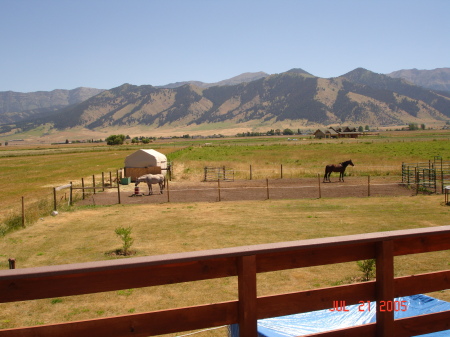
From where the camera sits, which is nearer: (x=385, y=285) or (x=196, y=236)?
(x=385, y=285)

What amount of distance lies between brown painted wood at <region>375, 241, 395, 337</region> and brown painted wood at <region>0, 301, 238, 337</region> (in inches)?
41.2

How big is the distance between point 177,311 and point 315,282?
7.14 meters

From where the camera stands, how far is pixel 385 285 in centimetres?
297

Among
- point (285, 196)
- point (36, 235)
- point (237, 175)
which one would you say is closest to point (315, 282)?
point (36, 235)

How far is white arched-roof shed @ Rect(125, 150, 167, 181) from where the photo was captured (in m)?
34.2

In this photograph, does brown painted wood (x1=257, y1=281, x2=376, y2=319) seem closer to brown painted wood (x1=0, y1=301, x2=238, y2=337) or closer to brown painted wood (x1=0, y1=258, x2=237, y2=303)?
brown painted wood (x1=0, y1=301, x2=238, y2=337)

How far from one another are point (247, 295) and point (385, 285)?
1.01m

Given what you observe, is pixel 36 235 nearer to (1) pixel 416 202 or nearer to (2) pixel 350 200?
(2) pixel 350 200

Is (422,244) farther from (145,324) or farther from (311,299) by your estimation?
(145,324)

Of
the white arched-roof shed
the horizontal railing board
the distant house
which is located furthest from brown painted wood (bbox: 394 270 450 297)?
the distant house

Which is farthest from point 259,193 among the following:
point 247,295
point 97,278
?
point 97,278

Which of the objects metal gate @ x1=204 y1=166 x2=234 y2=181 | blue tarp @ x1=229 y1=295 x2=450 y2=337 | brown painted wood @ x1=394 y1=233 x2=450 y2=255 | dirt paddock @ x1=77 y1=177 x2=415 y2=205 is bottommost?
dirt paddock @ x1=77 y1=177 x2=415 y2=205

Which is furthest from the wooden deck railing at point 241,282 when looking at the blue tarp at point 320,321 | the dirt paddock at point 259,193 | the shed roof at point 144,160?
the shed roof at point 144,160

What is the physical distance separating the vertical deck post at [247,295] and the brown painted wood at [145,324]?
0.24ft
